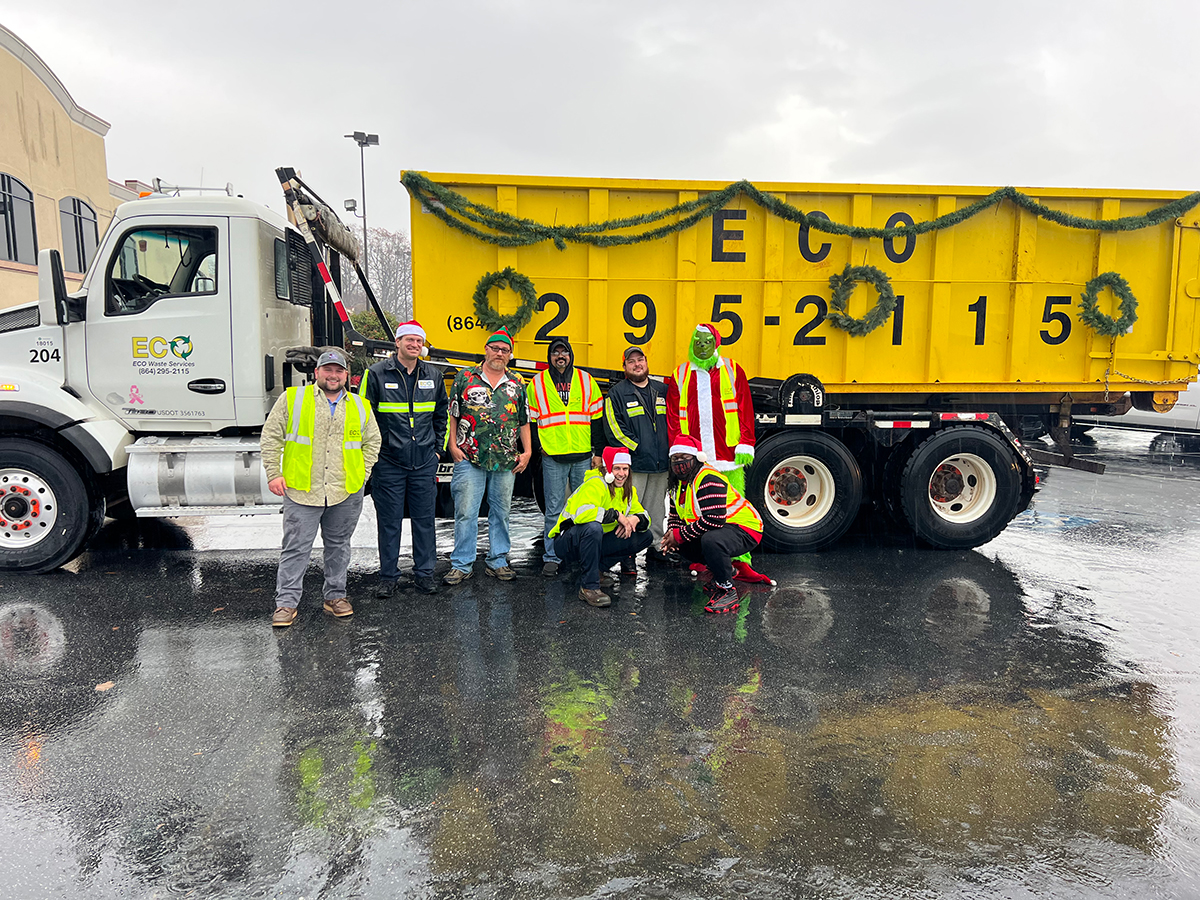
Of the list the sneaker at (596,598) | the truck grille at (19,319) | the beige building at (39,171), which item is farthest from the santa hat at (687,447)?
the beige building at (39,171)

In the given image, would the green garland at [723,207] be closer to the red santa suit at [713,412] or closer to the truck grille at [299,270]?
the truck grille at [299,270]

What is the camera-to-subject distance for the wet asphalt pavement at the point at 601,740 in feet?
8.62

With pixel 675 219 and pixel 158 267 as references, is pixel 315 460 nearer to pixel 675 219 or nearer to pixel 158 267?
pixel 158 267

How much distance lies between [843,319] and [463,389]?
325 cm

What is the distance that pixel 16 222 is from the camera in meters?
18.2

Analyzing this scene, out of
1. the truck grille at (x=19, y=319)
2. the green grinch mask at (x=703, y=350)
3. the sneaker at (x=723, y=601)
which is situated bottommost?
the sneaker at (x=723, y=601)

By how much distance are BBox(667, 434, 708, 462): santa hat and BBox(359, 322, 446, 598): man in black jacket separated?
5.61 feet

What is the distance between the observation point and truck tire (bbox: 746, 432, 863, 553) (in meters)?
6.55

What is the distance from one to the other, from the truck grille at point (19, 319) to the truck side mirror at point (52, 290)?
205 millimetres

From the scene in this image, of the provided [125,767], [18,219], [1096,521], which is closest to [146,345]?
[125,767]

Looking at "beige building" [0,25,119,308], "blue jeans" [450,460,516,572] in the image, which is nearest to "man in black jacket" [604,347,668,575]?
"blue jeans" [450,460,516,572]

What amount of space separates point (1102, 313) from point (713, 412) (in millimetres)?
3720

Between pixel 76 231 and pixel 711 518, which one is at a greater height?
pixel 76 231

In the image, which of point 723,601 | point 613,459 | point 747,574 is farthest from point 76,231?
point 723,601
